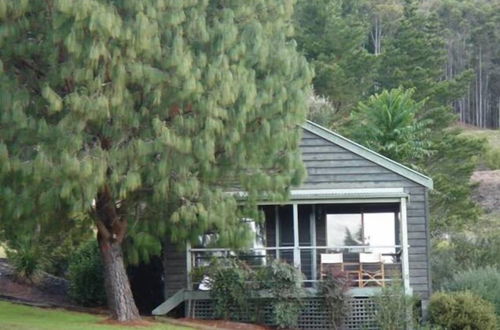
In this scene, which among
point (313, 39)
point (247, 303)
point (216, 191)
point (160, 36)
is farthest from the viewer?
point (313, 39)

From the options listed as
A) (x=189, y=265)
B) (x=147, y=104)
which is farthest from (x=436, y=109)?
(x=147, y=104)

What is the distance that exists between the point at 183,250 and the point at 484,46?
5804 cm

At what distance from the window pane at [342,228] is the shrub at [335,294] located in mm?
2379

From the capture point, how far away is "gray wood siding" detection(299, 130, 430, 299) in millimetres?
22594

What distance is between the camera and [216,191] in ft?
60.1

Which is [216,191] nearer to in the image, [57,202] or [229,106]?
[229,106]

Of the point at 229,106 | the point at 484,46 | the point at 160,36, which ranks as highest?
the point at 484,46

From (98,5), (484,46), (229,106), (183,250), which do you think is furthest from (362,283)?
(484,46)

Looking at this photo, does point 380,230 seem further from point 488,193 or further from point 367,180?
point 488,193

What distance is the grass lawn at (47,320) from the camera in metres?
18.3

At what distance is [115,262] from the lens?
1973 centimetres

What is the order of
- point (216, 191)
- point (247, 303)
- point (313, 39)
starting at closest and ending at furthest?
point (216, 191) < point (247, 303) < point (313, 39)

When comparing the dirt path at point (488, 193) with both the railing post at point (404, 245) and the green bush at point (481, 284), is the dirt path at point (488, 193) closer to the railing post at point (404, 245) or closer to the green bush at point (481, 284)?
the green bush at point (481, 284)

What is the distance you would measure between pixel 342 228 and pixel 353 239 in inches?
15.6
